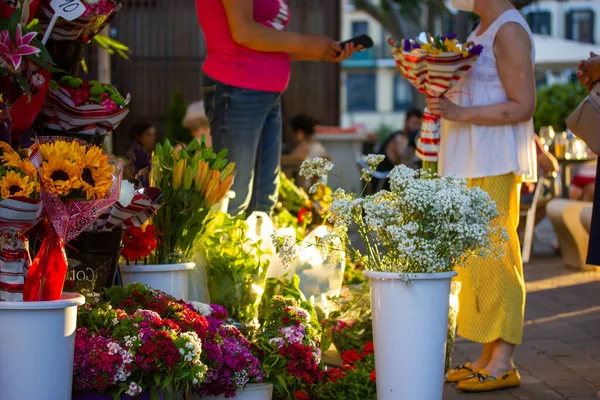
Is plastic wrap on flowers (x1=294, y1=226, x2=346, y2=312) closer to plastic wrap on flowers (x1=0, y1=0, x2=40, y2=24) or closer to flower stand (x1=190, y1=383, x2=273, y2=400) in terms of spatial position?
flower stand (x1=190, y1=383, x2=273, y2=400)

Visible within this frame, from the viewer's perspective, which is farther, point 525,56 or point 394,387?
point 525,56

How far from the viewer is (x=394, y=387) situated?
338cm

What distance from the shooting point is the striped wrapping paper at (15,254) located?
2.98m

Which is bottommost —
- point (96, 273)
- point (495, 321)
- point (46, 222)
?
point (495, 321)

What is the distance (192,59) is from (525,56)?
1140 cm

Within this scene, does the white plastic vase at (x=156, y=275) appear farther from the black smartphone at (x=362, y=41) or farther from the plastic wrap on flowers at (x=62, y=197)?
the black smartphone at (x=362, y=41)

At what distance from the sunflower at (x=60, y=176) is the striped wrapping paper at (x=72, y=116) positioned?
2.36ft

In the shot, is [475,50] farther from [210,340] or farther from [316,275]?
[210,340]

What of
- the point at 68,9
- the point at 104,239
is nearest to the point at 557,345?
the point at 104,239

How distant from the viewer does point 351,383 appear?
157 inches

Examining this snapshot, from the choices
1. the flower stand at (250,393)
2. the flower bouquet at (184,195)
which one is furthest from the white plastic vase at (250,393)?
the flower bouquet at (184,195)

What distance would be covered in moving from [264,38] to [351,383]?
1698mm

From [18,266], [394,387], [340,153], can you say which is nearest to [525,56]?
[394,387]

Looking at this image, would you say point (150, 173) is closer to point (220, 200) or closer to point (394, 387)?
point (220, 200)
